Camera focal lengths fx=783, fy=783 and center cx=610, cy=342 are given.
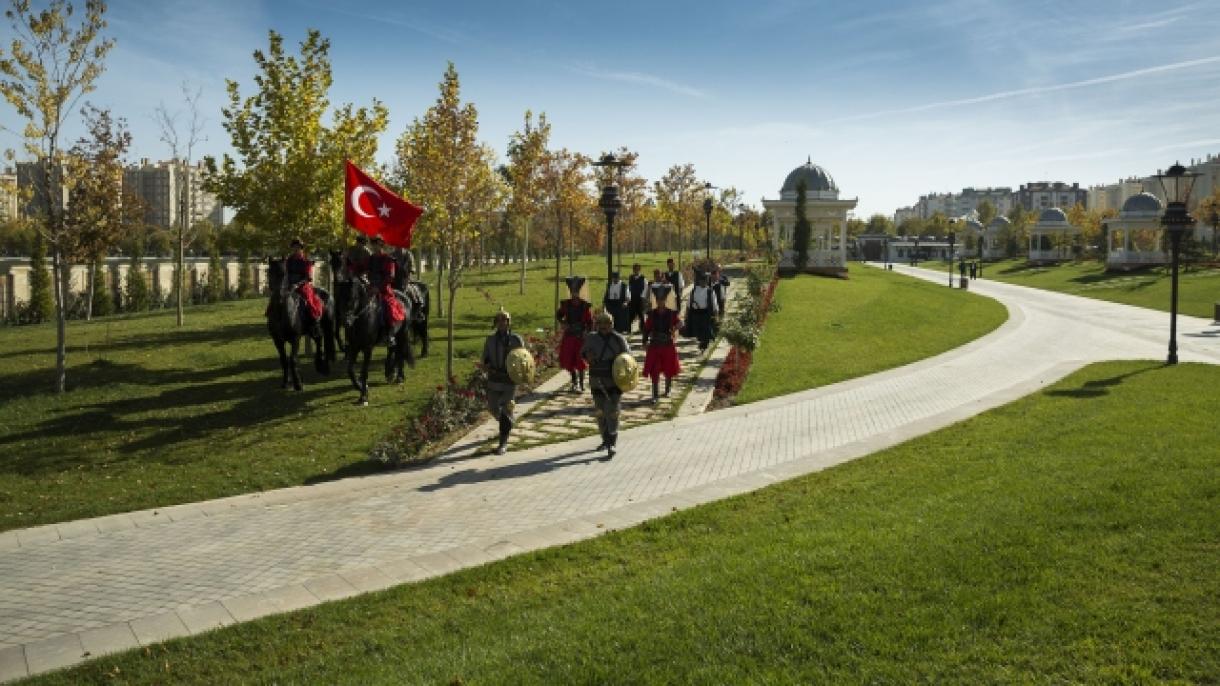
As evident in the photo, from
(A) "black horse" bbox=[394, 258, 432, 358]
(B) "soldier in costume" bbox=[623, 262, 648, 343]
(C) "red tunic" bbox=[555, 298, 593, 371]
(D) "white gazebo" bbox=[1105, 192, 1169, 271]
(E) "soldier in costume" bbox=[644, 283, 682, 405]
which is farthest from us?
(D) "white gazebo" bbox=[1105, 192, 1169, 271]

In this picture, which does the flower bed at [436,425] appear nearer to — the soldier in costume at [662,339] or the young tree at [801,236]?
the soldier in costume at [662,339]

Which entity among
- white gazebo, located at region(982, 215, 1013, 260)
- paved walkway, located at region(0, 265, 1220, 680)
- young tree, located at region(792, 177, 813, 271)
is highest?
white gazebo, located at region(982, 215, 1013, 260)

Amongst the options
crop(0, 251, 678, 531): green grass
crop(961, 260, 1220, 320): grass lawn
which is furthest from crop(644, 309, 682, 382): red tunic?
crop(961, 260, 1220, 320): grass lawn

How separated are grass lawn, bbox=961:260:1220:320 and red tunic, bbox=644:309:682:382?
2935 cm

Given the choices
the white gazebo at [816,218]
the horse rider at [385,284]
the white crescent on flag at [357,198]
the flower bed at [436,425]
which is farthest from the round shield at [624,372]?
the white gazebo at [816,218]

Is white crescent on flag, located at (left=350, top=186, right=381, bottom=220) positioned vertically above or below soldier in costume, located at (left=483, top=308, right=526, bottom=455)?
above

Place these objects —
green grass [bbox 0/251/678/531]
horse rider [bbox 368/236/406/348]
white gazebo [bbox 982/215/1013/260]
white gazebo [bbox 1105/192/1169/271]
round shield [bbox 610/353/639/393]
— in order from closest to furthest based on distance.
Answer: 1. green grass [bbox 0/251/678/531]
2. round shield [bbox 610/353/639/393]
3. horse rider [bbox 368/236/406/348]
4. white gazebo [bbox 1105/192/1169/271]
5. white gazebo [bbox 982/215/1013/260]

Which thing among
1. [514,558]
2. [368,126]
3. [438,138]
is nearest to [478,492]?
[514,558]

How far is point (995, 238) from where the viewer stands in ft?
347

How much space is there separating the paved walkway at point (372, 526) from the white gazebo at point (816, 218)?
34.3 meters

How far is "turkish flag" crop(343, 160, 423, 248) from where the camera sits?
14.1 metres

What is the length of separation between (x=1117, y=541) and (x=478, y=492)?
264 inches

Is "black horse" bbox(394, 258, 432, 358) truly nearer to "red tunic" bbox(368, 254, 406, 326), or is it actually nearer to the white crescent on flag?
"red tunic" bbox(368, 254, 406, 326)

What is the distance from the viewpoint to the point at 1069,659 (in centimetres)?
509
